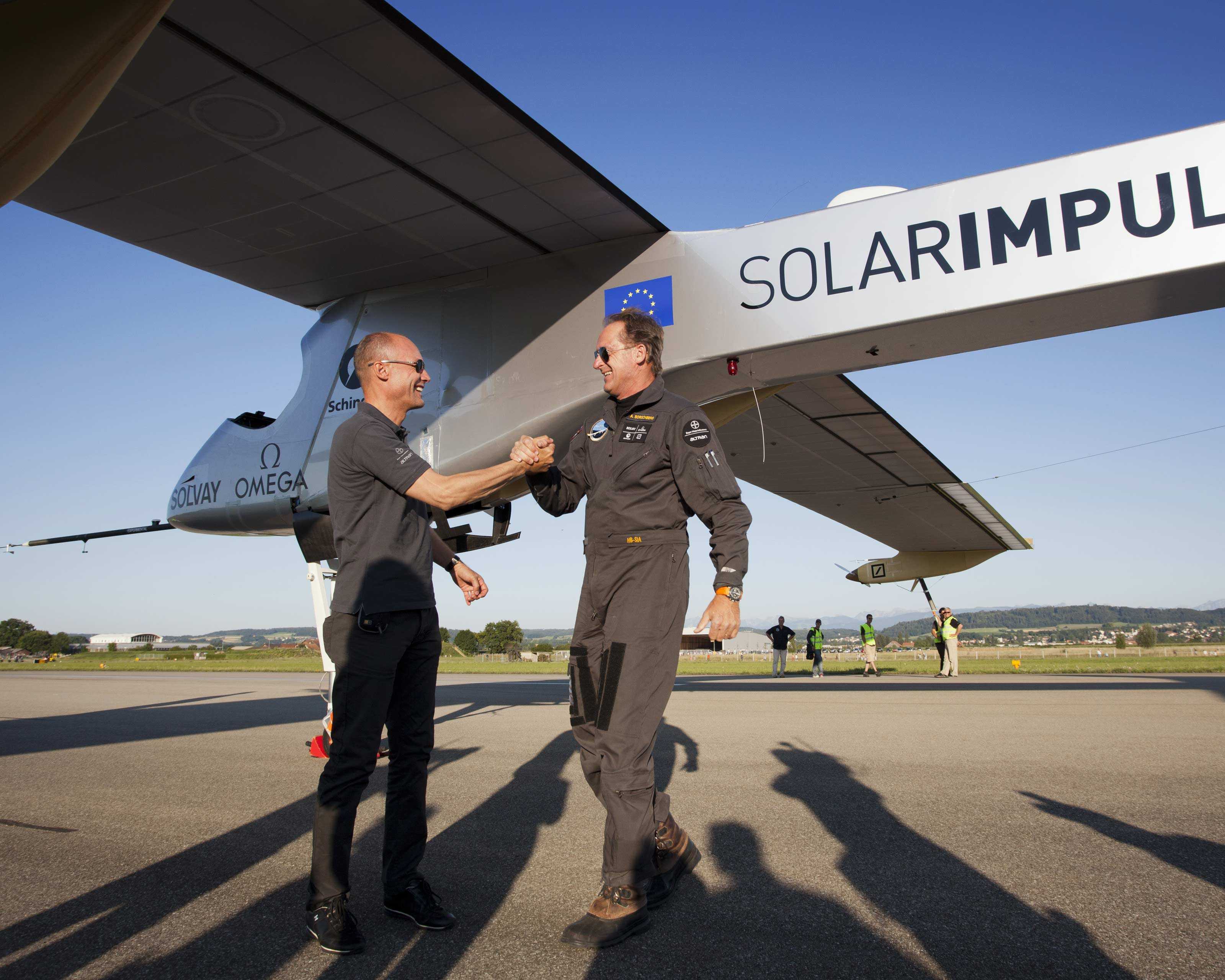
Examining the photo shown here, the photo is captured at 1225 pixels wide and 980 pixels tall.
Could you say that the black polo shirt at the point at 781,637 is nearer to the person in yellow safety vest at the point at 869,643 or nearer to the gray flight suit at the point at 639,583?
the person in yellow safety vest at the point at 869,643

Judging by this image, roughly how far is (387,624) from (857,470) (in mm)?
14231

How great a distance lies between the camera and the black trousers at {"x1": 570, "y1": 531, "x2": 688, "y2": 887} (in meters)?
2.38

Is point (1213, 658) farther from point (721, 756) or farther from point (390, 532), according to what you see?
point (390, 532)

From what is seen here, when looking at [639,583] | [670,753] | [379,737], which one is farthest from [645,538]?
[670,753]

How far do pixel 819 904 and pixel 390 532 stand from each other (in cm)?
174

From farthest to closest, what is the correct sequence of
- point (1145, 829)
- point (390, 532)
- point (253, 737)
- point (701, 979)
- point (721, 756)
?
point (253, 737) → point (721, 756) → point (1145, 829) → point (390, 532) → point (701, 979)

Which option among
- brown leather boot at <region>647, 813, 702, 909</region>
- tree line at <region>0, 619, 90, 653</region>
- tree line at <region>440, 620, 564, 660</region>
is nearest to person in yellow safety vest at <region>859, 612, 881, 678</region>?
brown leather boot at <region>647, 813, 702, 909</region>

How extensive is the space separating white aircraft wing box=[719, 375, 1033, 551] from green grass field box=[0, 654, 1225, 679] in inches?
151

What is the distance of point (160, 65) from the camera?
4.72m

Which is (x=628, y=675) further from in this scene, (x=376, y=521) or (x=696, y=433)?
(x=376, y=521)

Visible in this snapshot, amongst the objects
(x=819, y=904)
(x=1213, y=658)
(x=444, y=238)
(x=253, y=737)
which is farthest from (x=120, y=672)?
(x=1213, y=658)

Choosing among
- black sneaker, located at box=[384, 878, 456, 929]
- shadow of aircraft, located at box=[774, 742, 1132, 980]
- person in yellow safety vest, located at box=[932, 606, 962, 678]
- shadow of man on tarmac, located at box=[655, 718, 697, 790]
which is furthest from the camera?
person in yellow safety vest, located at box=[932, 606, 962, 678]

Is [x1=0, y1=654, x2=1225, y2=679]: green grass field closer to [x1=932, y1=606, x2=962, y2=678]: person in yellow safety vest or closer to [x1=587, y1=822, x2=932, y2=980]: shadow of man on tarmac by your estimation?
[x1=932, y1=606, x2=962, y2=678]: person in yellow safety vest

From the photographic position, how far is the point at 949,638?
19.0 metres
